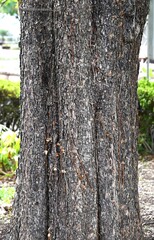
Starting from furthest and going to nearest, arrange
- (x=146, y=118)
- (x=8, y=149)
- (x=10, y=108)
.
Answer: (x=10, y=108) → (x=146, y=118) → (x=8, y=149)

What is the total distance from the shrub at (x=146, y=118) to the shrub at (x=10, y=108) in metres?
2.07

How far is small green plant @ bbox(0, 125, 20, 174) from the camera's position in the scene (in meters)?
8.13

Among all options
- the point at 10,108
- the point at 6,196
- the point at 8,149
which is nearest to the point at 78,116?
the point at 6,196

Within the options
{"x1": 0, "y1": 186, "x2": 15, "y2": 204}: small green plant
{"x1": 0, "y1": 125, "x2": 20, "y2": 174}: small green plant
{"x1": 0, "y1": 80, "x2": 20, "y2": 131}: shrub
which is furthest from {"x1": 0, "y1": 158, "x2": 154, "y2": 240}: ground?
{"x1": 0, "y1": 80, "x2": 20, "y2": 131}: shrub

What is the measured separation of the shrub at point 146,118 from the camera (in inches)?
375

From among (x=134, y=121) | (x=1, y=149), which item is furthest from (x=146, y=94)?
(x=134, y=121)

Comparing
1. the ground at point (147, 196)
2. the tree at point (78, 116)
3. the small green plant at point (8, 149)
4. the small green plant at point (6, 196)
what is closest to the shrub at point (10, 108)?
the small green plant at point (8, 149)

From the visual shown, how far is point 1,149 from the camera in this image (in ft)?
27.6

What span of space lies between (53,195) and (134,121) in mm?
762

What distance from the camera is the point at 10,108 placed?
10359mm

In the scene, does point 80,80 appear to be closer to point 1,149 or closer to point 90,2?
point 90,2

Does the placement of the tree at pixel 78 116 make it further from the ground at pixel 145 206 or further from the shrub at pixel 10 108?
the shrub at pixel 10 108

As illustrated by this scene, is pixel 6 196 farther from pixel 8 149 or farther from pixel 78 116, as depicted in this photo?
pixel 78 116

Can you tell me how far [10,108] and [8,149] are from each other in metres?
2.08
